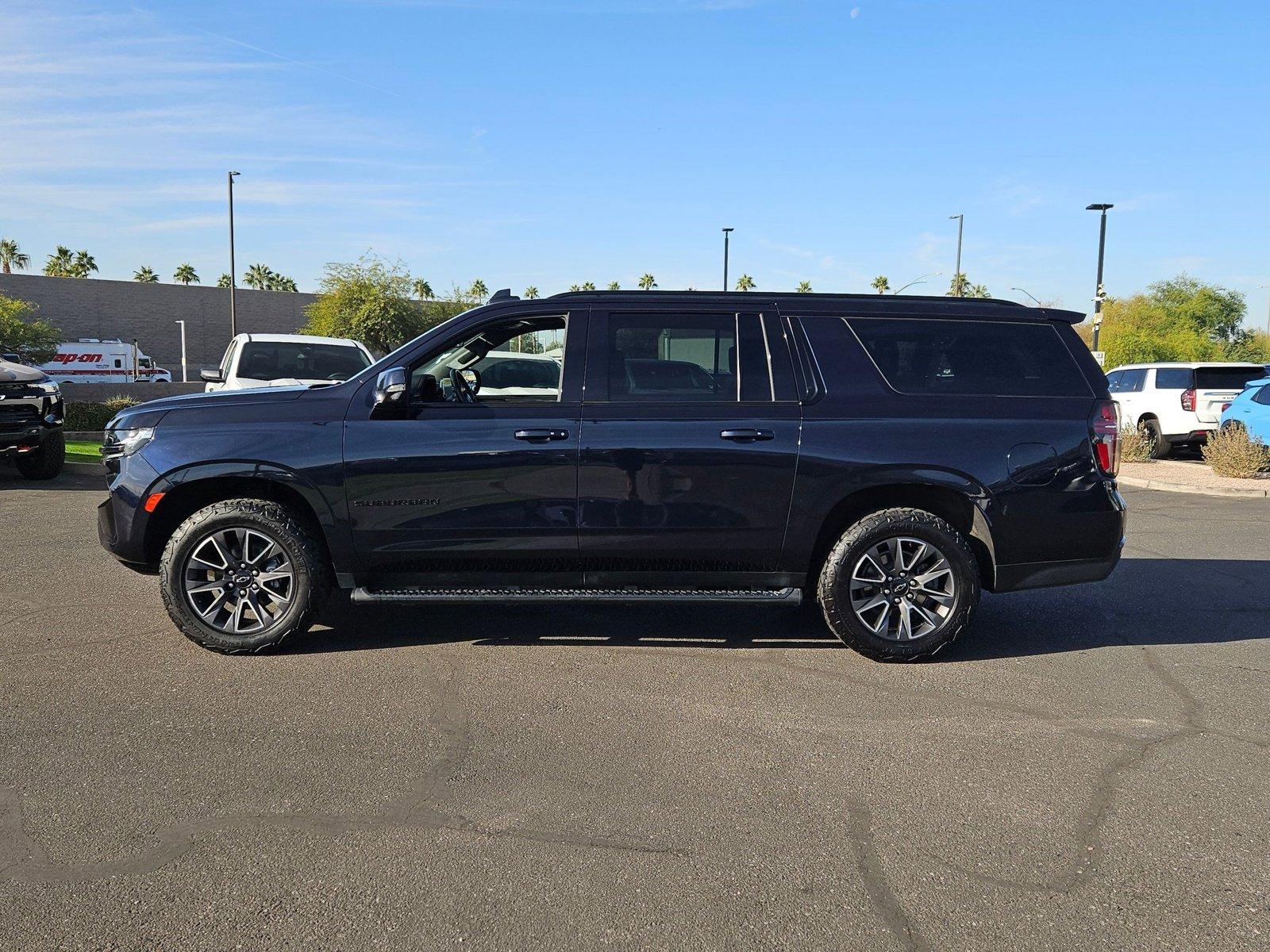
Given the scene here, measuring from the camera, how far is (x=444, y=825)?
358cm

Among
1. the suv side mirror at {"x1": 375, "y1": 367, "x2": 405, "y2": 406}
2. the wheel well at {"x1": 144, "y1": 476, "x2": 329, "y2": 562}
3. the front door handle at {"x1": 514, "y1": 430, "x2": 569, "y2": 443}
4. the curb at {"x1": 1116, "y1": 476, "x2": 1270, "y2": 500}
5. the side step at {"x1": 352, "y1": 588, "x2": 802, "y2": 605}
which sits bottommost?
the curb at {"x1": 1116, "y1": 476, "x2": 1270, "y2": 500}

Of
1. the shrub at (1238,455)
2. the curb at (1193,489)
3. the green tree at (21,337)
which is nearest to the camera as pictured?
the curb at (1193,489)

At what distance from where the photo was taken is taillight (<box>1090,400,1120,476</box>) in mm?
5602

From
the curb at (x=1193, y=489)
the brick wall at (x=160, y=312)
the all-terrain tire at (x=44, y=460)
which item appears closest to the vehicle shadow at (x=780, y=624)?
the curb at (x=1193, y=489)

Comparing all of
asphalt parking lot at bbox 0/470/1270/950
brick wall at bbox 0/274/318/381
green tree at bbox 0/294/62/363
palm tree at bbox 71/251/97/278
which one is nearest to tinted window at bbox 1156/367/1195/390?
asphalt parking lot at bbox 0/470/1270/950

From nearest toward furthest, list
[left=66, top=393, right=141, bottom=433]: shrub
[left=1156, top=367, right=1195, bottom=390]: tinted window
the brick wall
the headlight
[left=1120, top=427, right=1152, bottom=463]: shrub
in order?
the headlight < [left=1120, top=427, right=1152, bottom=463]: shrub < [left=1156, top=367, right=1195, bottom=390]: tinted window < [left=66, top=393, right=141, bottom=433]: shrub < the brick wall

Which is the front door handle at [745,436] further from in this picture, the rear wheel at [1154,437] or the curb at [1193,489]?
the rear wheel at [1154,437]

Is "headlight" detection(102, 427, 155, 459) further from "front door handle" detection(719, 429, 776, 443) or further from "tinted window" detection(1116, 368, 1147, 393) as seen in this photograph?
"tinted window" detection(1116, 368, 1147, 393)

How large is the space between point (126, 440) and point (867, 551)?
411cm

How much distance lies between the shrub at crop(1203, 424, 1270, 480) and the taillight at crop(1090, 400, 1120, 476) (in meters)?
11.1

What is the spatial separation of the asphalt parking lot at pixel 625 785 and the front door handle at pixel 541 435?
1.21m

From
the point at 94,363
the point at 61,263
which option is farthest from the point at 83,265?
the point at 94,363

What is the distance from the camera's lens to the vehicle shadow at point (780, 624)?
5.97 metres

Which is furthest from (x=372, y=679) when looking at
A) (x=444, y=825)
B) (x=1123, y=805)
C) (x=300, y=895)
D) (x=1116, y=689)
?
(x=1116, y=689)
